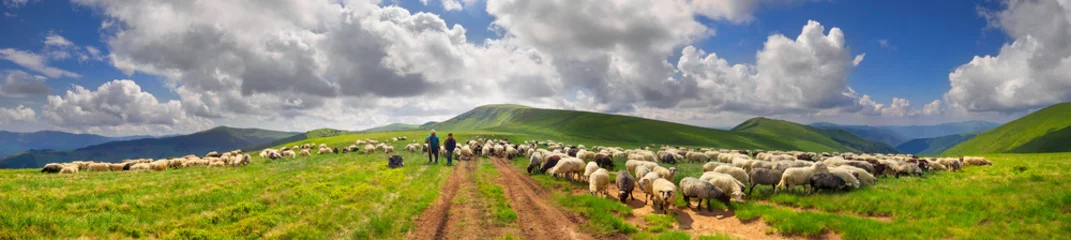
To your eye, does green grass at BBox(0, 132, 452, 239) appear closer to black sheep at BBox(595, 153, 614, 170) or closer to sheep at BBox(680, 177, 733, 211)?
sheep at BBox(680, 177, 733, 211)

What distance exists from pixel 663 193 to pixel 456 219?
324 inches

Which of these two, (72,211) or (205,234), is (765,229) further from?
(72,211)

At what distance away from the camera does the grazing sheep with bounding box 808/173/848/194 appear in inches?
725

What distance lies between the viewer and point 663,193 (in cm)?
1617

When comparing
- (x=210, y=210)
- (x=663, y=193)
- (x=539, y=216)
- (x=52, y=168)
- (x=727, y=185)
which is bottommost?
(x=539, y=216)

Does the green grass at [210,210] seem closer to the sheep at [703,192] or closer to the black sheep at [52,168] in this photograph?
the sheep at [703,192]

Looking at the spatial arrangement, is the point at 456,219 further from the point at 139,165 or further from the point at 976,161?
the point at 976,161

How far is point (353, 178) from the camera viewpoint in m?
21.9

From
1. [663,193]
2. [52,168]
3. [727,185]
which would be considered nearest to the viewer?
[663,193]

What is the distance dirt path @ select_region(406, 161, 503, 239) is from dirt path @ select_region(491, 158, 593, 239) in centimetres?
125

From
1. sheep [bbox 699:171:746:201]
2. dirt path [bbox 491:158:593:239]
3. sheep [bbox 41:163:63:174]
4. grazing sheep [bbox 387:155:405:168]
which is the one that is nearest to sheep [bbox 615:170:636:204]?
sheep [bbox 699:171:746:201]

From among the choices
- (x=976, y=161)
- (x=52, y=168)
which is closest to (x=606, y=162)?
(x=976, y=161)

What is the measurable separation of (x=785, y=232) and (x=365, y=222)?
13.6 metres

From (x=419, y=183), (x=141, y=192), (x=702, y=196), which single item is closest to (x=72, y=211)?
(x=141, y=192)
